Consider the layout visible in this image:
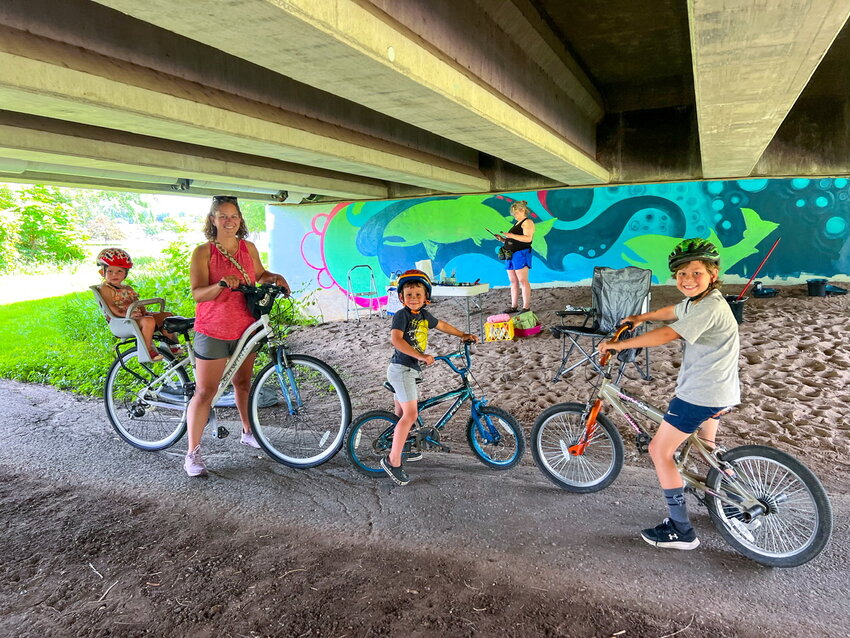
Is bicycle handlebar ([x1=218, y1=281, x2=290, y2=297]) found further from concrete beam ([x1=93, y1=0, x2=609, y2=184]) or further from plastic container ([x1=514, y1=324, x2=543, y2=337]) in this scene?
plastic container ([x1=514, y1=324, x2=543, y2=337])

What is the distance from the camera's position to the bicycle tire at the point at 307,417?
171 inches

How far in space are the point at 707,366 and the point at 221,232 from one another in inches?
137

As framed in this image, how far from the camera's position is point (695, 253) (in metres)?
3.06

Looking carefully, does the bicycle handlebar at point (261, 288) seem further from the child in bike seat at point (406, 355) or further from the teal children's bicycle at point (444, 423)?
the teal children's bicycle at point (444, 423)

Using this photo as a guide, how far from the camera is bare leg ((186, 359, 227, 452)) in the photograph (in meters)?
4.19

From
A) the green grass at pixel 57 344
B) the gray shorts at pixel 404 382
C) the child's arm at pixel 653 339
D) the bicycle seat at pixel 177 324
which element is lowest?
the green grass at pixel 57 344

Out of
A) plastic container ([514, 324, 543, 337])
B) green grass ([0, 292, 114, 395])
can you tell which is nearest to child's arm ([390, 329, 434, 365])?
plastic container ([514, 324, 543, 337])

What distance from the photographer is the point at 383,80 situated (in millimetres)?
3285

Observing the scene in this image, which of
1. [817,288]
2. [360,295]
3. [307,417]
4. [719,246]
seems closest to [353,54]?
[307,417]

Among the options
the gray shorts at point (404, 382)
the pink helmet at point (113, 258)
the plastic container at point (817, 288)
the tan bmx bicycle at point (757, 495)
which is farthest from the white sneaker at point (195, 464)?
the plastic container at point (817, 288)

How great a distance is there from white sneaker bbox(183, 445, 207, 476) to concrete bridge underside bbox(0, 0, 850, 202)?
2.60m

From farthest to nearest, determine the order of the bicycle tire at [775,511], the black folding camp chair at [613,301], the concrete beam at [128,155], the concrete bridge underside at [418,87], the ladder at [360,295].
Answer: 1. the ladder at [360,295]
2. the black folding camp chair at [613,301]
3. the concrete beam at [128,155]
4. the bicycle tire at [775,511]
5. the concrete bridge underside at [418,87]

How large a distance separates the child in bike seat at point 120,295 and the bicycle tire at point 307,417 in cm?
109

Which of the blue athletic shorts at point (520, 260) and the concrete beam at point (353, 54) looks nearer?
the concrete beam at point (353, 54)
